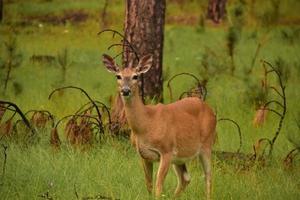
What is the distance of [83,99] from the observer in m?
13.8

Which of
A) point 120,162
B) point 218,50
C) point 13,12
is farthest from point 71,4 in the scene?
point 120,162

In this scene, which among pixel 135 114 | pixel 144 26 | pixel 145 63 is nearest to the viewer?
pixel 135 114

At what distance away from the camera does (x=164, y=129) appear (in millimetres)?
7703

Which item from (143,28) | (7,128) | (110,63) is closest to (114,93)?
(143,28)


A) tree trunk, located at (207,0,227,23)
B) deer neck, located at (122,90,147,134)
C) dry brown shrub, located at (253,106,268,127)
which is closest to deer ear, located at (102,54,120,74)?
deer neck, located at (122,90,147,134)

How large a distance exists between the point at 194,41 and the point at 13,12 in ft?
30.9

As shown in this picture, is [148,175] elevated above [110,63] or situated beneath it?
situated beneath

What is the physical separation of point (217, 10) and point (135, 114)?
23133mm

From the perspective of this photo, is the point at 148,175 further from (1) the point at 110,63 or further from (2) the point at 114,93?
(2) the point at 114,93

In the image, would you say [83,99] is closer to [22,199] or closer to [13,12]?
[22,199]

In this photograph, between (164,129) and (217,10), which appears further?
(217,10)

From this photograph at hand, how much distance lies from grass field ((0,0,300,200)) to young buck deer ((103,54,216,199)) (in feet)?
0.80

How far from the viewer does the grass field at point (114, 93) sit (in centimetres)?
788

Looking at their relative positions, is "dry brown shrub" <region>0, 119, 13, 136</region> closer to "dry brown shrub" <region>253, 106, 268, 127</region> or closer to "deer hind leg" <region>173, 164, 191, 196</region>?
"deer hind leg" <region>173, 164, 191, 196</region>
